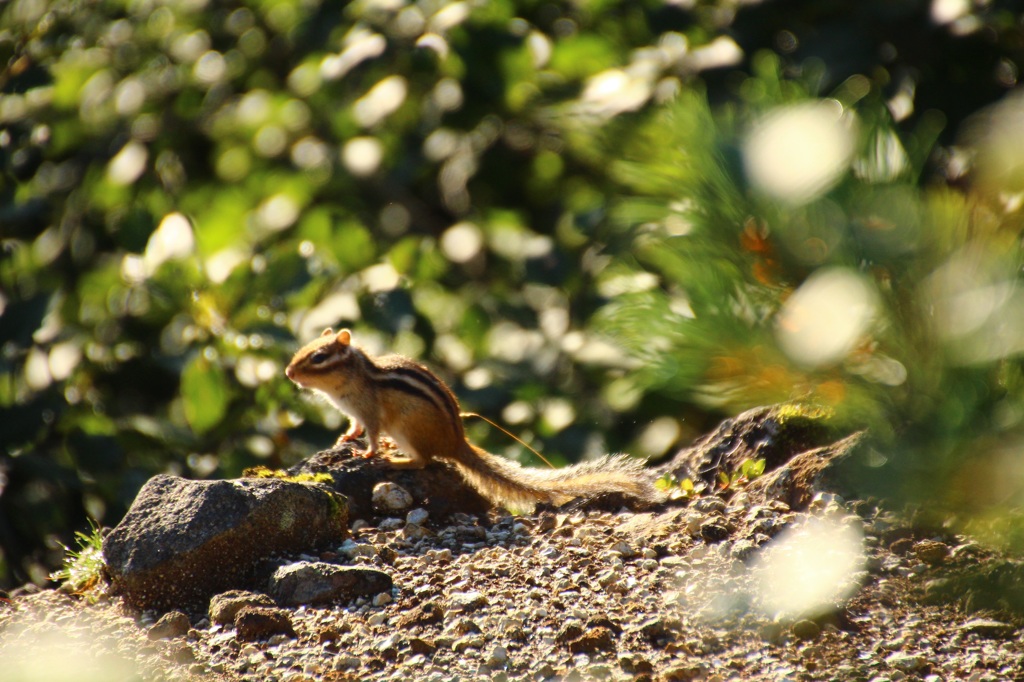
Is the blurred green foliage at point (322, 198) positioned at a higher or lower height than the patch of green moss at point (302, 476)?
higher

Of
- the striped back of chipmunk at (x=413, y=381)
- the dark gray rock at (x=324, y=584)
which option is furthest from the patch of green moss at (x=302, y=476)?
the striped back of chipmunk at (x=413, y=381)

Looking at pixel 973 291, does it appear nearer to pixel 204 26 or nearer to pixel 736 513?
pixel 736 513

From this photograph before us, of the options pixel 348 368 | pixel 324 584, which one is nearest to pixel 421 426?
pixel 348 368

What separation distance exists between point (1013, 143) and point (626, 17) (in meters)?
3.66

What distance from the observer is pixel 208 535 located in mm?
2520

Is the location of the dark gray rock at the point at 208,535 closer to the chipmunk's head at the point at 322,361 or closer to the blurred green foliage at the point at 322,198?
the blurred green foliage at the point at 322,198

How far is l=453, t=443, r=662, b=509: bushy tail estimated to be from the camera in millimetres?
2945

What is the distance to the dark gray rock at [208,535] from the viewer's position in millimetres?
2502

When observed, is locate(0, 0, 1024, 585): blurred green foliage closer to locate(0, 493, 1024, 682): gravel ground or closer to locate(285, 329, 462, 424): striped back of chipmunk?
locate(285, 329, 462, 424): striped back of chipmunk

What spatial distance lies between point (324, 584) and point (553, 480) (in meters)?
1.00

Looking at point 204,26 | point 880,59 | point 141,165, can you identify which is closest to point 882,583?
point 880,59

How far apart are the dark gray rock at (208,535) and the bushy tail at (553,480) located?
26.5 inches

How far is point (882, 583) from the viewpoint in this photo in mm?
2084

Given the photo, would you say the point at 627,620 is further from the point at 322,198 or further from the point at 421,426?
the point at 322,198
